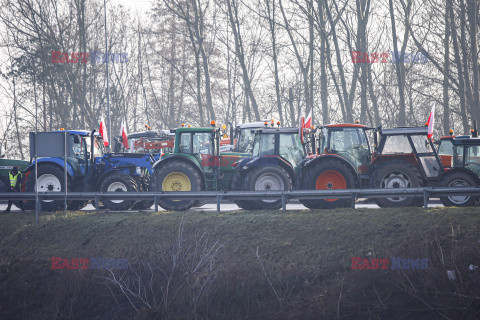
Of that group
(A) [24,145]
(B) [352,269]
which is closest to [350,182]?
(B) [352,269]

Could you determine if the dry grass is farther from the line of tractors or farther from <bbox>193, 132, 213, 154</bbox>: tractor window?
<bbox>193, 132, 213, 154</bbox>: tractor window

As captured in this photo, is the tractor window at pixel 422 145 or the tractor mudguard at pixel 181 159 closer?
the tractor window at pixel 422 145

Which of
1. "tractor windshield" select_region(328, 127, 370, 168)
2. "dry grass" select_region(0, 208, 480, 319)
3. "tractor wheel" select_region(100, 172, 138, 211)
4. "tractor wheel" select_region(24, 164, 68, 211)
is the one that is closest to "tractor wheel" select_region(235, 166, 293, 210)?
"dry grass" select_region(0, 208, 480, 319)

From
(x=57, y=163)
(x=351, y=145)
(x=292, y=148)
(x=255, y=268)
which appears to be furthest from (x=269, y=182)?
(x=57, y=163)

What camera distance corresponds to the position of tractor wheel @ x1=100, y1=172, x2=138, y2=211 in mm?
12953

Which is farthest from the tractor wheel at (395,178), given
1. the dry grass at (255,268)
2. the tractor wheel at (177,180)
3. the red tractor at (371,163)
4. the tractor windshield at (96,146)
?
the tractor windshield at (96,146)

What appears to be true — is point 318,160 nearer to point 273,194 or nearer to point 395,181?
point 273,194

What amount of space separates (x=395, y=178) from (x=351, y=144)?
148 centimetres

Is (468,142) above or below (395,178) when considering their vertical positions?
above

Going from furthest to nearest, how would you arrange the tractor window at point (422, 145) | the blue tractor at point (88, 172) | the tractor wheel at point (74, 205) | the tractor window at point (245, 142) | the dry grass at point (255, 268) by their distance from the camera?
the tractor window at point (245, 142), the tractor wheel at point (74, 205), the blue tractor at point (88, 172), the tractor window at point (422, 145), the dry grass at point (255, 268)

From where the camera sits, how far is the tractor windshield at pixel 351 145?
1245 cm

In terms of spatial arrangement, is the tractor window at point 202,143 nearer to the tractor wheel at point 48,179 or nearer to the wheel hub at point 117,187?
the wheel hub at point 117,187

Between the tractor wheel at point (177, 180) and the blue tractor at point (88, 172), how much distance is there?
873mm

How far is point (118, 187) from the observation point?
13.5 meters
